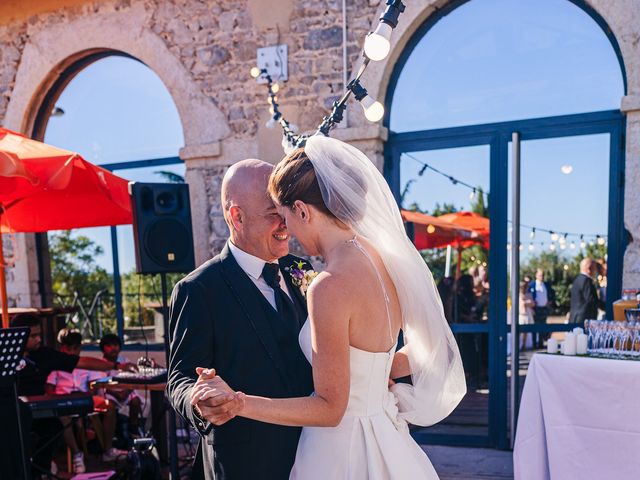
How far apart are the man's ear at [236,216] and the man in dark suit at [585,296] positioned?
3.41m

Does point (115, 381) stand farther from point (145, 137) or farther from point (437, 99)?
point (437, 99)

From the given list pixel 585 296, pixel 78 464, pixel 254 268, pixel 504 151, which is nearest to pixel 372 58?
pixel 254 268

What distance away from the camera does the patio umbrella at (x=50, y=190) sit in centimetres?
360

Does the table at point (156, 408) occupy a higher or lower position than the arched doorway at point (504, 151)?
lower

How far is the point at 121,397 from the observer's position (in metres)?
4.90

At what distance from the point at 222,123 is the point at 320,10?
1403 mm

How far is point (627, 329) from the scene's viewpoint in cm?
314

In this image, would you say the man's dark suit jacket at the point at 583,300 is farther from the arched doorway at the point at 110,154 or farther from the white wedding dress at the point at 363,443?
the arched doorway at the point at 110,154

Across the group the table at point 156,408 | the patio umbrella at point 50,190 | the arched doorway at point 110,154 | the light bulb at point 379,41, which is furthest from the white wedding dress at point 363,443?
the arched doorway at point 110,154

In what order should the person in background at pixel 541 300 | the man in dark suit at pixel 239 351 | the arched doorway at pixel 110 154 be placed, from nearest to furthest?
the man in dark suit at pixel 239 351, the person in background at pixel 541 300, the arched doorway at pixel 110 154

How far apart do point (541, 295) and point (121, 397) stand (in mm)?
3880

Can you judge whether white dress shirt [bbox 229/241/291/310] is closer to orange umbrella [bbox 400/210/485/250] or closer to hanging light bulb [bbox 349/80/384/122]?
hanging light bulb [bbox 349/80/384/122]

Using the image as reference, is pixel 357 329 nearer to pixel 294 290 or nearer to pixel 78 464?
pixel 294 290

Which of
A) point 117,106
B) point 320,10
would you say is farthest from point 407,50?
point 117,106
